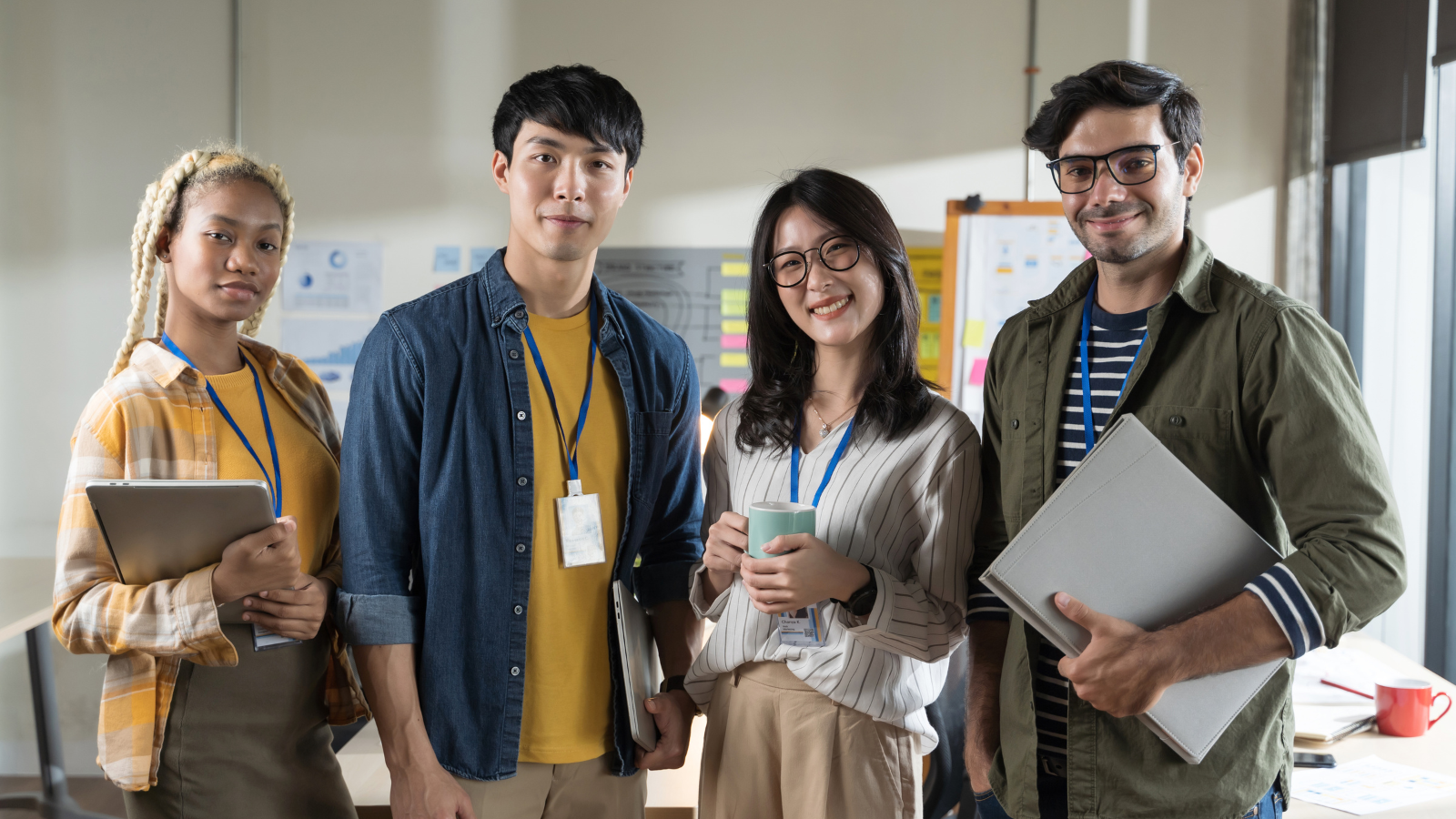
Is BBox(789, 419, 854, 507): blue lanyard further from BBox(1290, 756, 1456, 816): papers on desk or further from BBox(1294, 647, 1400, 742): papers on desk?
BBox(1294, 647, 1400, 742): papers on desk

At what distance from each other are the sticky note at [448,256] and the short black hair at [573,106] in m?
3.31

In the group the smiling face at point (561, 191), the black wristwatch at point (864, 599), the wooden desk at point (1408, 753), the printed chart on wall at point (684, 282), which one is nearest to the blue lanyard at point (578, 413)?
the smiling face at point (561, 191)

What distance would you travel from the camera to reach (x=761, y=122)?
477 centimetres

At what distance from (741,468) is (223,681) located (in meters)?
0.96

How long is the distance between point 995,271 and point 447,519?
11.8 ft

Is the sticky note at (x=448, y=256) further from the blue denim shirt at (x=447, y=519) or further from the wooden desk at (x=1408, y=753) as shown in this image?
the wooden desk at (x=1408, y=753)

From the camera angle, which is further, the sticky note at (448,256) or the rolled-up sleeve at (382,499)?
the sticky note at (448,256)

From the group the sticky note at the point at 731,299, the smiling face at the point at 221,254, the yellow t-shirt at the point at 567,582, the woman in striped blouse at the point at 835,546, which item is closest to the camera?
the woman in striped blouse at the point at 835,546

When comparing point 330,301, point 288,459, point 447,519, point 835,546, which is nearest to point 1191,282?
point 835,546

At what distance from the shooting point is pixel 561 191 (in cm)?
159

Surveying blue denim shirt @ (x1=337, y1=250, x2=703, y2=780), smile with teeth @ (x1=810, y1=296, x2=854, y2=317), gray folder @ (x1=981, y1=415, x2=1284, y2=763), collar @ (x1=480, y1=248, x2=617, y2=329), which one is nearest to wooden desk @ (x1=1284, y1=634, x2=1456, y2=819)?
gray folder @ (x1=981, y1=415, x2=1284, y2=763)

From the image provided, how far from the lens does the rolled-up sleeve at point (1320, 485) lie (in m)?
1.19

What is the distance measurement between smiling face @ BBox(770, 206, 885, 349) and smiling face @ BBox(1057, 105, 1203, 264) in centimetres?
36

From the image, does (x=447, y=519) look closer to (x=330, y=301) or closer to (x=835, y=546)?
(x=835, y=546)
